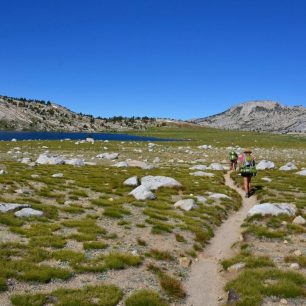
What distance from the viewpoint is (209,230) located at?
2722 centimetres

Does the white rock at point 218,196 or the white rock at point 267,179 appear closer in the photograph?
the white rock at point 218,196

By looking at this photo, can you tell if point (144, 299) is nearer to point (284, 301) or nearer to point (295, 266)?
point (284, 301)

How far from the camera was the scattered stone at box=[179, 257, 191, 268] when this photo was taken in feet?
68.2

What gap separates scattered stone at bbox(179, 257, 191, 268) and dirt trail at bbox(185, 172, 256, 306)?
288mm

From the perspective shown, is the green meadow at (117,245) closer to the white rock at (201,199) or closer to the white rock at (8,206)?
the white rock at (201,199)

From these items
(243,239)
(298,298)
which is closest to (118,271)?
(298,298)

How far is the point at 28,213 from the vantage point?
25.9m

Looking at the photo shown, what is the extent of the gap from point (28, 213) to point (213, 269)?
12.4 metres

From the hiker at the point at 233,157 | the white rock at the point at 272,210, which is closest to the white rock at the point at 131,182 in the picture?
the white rock at the point at 272,210

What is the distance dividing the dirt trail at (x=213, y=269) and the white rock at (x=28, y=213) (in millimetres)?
10889

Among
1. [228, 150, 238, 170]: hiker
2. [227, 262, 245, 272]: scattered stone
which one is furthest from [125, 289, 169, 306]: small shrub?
[228, 150, 238, 170]: hiker

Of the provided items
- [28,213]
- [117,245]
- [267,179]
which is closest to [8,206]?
[28,213]

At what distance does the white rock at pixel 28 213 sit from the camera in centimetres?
2558

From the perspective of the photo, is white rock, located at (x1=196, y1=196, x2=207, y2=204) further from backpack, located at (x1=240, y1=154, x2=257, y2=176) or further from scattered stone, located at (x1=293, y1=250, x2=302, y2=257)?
scattered stone, located at (x1=293, y1=250, x2=302, y2=257)
